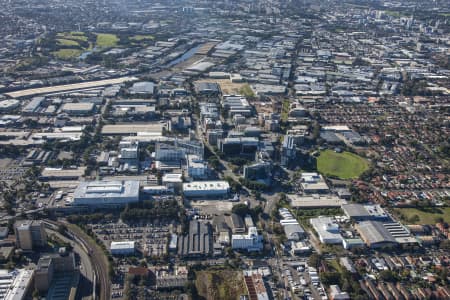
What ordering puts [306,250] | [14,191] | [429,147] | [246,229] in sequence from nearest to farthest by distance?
[306,250] < [246,229] < [14,191] < [429,147]

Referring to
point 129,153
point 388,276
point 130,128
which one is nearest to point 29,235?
point 129,153

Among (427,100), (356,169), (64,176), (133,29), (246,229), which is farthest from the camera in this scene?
(133,29)

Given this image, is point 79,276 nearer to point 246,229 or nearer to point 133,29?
point 246,229

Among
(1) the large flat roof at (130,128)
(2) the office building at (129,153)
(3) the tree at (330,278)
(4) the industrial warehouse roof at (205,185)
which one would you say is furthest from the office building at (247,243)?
(1) the large flat roof at (130,128)

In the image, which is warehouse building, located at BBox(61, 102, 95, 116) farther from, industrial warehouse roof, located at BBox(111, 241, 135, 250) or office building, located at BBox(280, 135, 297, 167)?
industrial warehouse roof, located at BBox(111, 241, 135, 250)

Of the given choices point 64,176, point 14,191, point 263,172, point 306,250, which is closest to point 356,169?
point 263,172

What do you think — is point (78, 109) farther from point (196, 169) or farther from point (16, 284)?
point (16, 284)

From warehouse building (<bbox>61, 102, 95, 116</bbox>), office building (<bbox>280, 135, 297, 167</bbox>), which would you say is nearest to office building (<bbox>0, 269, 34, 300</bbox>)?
office building (<bbox>280, 135, 297, 167</bbox>)

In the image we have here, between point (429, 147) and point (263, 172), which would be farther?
point (429, 147)
